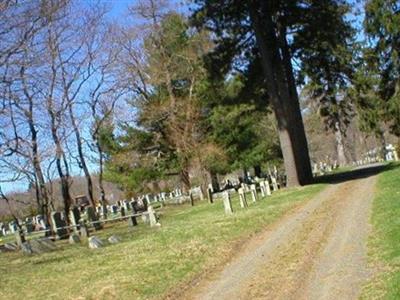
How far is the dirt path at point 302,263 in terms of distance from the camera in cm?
798

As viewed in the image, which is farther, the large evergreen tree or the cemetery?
the large evergreen tree

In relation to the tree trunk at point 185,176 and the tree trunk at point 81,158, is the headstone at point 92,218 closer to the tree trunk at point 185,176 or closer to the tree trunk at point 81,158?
the tree trunk at point 81,158

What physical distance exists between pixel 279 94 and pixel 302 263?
19929 mm

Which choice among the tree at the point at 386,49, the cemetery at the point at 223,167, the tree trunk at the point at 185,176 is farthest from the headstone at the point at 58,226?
the tree at the point at 386,49

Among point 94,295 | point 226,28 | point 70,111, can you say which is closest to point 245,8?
point 226,28

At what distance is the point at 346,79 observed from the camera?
37719mm

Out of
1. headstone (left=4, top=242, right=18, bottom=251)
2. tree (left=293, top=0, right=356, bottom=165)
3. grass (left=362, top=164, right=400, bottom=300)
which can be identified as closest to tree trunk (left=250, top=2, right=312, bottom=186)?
tree (left=293, top=0, right=356, bottom=165)

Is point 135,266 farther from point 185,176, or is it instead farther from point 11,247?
point 185,176

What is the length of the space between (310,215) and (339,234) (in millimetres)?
3925

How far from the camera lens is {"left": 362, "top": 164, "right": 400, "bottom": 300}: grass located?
7.05m

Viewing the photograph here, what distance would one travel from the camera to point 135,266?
1188 centimetres

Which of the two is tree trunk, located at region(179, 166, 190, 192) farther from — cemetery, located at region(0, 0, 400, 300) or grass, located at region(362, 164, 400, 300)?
grass, located at region(362, 164, 400, 300)

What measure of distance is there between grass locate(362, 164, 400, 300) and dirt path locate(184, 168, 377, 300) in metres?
0.17

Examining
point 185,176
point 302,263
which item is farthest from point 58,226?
point 302,263
